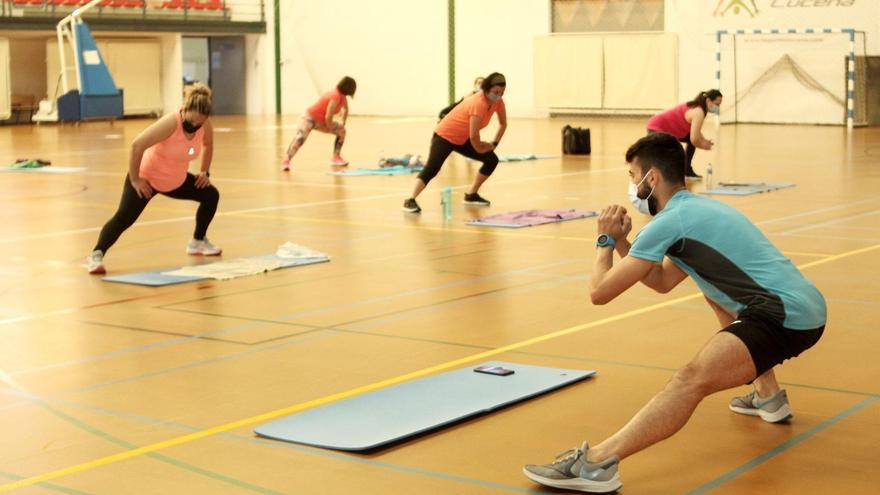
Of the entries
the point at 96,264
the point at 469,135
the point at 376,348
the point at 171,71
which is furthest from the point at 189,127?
the point at 171,71

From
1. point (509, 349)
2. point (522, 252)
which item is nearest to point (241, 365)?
point (509, 349)

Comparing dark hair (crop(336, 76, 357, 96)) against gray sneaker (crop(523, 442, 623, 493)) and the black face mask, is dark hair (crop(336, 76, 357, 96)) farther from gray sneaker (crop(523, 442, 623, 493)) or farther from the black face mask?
gray sneaker (crop(523, 442, 623, 493))

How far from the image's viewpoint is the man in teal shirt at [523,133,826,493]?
14.6ft

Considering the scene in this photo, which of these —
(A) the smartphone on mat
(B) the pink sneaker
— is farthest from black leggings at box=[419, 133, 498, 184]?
(A) the smartphone on mat

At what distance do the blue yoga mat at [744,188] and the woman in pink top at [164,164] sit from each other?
700 cm

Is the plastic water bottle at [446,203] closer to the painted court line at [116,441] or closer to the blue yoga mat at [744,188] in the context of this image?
→ the blue yoga mat at [744,188]

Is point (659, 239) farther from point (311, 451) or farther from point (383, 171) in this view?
point (383, 171)

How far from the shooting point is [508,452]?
498cm

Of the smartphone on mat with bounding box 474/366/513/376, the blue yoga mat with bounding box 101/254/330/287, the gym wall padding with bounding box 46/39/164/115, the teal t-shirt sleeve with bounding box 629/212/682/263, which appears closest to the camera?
the teal t-shirt sleeve with bounding box 629/212/682/263

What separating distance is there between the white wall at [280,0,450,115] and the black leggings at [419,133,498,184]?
2284 cm

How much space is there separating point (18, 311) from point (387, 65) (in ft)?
100

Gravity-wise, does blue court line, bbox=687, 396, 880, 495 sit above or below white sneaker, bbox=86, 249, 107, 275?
below

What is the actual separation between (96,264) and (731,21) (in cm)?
2437

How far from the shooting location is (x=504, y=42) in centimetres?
3566
